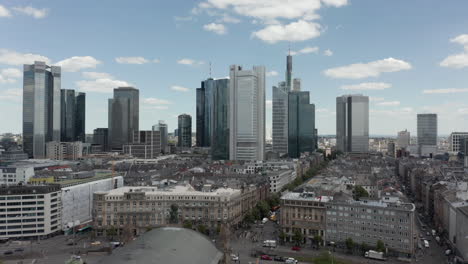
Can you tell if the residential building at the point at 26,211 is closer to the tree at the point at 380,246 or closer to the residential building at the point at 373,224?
the residential building at the point at 373,224

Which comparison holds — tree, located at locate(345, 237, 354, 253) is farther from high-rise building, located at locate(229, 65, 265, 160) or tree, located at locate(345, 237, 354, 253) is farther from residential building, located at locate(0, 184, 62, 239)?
high-rise building, located at locate(229, 65, 265, 160)

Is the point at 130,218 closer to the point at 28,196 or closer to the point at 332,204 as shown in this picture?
the point at 28,196

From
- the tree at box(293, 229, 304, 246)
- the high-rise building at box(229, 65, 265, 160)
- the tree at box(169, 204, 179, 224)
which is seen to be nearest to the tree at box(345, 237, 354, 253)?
the tree at box(293, 229, 304, 246)

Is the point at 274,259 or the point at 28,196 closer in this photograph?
the point at 274,259

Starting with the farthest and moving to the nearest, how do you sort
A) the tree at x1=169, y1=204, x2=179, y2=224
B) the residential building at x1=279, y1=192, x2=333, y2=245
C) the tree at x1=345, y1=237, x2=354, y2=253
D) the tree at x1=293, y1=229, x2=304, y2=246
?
the tree at x1=169, y1=204, x2=179, y2=224
the residential building at x1=279, y1=192, x2=333, y2=245
the tree at x1=293, y1=229, x2=304, y2=246
the tree at x1=345, y1=237, x2=354, y2=253

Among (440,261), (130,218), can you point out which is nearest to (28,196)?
(130,218)

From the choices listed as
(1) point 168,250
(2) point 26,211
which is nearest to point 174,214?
(2) point 26,211
